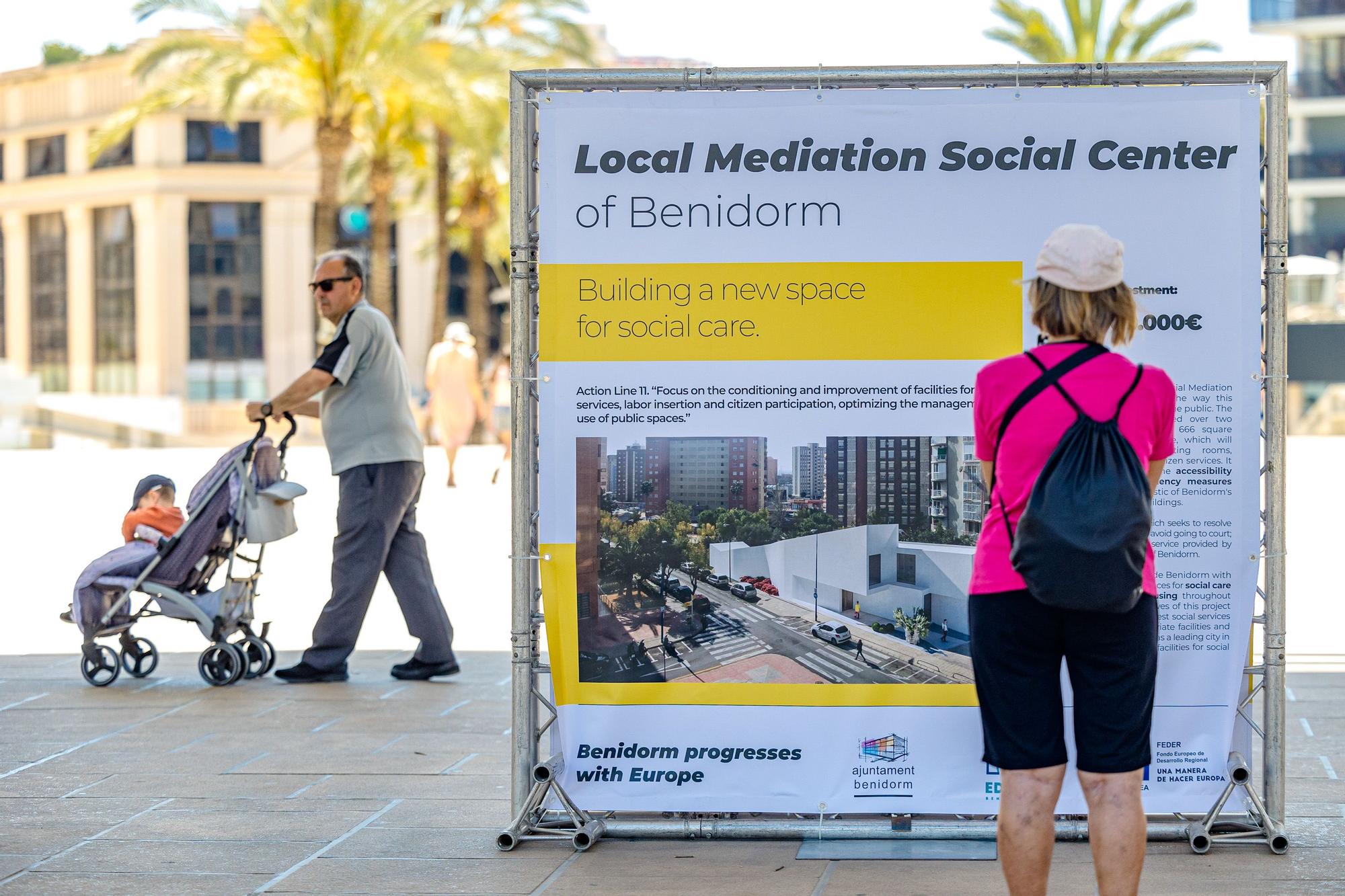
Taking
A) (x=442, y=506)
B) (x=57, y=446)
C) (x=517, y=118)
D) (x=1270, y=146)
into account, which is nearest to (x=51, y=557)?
(x=442, y=506)

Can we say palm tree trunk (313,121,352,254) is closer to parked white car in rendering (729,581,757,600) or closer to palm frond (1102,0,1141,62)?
palm frond (1102,0,1141,62)

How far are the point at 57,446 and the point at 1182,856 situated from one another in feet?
103

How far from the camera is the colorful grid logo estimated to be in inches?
182

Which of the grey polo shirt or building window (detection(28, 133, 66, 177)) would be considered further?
building window (detection(28, 133, 66, 177))

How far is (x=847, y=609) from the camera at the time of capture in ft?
15.0

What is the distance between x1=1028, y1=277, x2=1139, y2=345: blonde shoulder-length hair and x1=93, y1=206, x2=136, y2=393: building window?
4807 centimetres

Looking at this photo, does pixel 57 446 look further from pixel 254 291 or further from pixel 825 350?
pixel 825 350

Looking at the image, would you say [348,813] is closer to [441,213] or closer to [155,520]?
[155,520]

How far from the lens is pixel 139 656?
25.4 ft

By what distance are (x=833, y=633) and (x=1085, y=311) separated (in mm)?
1417

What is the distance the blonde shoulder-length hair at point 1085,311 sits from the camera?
3.49 meters

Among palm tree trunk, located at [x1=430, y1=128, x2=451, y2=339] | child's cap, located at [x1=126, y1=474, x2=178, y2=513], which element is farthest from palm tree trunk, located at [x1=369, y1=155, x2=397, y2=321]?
child's cap, located at [x1=126, y1=474, x2=178, y2=513]

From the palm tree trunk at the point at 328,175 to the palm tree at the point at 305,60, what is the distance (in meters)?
0.02

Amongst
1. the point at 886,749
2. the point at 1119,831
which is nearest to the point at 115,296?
the point at 886,749
